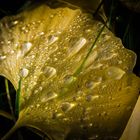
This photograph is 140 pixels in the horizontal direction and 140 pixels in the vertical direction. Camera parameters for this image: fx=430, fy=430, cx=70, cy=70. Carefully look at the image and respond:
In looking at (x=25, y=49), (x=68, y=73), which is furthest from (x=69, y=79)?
(x=25, y=49)

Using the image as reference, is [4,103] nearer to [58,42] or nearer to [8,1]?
[58,42]

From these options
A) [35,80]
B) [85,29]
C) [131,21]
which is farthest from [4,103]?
[131,21]

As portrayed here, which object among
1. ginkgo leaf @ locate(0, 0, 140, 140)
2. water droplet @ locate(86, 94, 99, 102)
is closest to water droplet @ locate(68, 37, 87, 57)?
ginkgo leaf @ locate(0, 0, 140, 140)

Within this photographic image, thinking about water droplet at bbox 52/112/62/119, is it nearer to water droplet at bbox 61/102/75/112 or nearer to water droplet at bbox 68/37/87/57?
water droplet at bbox 61/102/75/112

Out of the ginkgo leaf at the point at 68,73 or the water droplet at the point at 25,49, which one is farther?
the water droplet at the point at 25,49

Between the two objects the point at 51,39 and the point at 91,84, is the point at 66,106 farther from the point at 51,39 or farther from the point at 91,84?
the point at 51,39

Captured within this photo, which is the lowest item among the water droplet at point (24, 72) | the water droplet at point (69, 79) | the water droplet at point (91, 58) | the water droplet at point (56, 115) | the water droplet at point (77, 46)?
the water droplet at point (56, 115)

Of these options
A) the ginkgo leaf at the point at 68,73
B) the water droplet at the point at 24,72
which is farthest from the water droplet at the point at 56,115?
the water droplet at the point at 24,72

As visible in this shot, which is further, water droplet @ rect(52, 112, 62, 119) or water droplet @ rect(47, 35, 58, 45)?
water droplet @ rect(47, 35, 58, 45)

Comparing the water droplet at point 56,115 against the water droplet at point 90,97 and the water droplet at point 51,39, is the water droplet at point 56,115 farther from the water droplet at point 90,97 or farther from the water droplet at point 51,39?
the water droplet at point 51,39
